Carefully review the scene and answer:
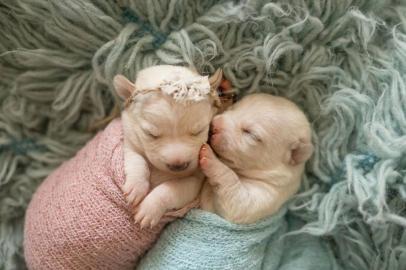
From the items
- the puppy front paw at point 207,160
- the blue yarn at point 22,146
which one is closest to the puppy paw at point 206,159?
the puppy front paw at point 207,160

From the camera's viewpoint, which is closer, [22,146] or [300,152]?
[300,152]

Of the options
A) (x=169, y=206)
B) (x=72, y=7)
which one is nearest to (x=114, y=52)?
(x=72, y=7)

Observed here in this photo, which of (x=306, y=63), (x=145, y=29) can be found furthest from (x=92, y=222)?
(x=306, y=63)

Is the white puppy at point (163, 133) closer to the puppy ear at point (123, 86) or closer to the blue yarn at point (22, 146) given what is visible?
the puppy ear at point (123, 86)

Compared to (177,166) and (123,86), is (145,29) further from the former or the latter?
(177,166)

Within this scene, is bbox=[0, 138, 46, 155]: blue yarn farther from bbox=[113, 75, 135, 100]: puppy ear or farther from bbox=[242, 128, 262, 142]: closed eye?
bbox=[242, 128, 262, 142]: closed eye

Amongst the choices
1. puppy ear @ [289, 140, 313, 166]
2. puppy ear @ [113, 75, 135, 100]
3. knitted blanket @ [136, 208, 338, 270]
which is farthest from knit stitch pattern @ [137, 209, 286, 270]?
puppy ear @ [113, 75, 135, 100]

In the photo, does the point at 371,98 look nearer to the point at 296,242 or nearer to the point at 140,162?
the point at 296,242
